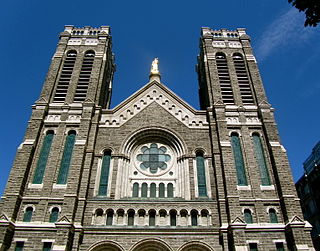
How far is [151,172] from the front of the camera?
72.6 feet

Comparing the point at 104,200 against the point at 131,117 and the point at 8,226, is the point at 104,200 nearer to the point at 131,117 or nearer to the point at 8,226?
the point at 8,226

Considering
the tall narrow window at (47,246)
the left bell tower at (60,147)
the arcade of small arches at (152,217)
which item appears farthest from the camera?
the arcade of small arches at (152,217)

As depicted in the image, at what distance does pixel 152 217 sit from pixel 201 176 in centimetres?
447

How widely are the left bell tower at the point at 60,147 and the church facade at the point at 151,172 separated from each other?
0.07 m

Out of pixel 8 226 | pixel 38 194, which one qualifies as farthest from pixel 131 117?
pixel 8 226

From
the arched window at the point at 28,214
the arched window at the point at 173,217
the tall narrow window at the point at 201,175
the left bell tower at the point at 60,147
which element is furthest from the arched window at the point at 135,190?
the arched window at the point at 28,214

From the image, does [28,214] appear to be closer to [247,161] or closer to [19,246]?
[19,246]

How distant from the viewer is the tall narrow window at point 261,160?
21.2m

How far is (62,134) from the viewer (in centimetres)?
2305

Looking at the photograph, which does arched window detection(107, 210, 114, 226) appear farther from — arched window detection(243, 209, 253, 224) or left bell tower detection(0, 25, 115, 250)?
arched window detection(243, 209, 253, 224)

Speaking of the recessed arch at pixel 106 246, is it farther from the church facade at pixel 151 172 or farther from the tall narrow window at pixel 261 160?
the tall narrow window at pixel 261 160

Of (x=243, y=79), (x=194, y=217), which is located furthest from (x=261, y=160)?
(x=243, y=79)

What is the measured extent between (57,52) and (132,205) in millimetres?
16136

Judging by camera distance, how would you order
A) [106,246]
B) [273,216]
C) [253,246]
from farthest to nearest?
[273,216], [106,246], [253,246]
